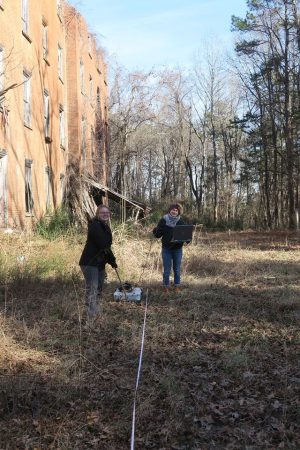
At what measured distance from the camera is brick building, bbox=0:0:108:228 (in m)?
15.3

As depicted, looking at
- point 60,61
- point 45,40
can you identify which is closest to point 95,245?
point 45,40

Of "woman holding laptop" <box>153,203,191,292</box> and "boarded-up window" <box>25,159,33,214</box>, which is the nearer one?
"woman holding laptop" <box>153,203,191,292</box>

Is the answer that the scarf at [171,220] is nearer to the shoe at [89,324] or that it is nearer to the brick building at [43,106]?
the shoe at [89,324]

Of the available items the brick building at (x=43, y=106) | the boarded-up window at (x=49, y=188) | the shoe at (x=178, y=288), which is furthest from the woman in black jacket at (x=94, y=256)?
the boarded-up window at (x=49, y=188)

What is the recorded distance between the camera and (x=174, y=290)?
10273 millimetres

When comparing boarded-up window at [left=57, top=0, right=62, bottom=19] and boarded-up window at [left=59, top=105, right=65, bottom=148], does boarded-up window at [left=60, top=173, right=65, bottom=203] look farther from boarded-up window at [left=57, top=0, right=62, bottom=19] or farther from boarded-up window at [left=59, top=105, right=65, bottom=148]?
boarded-up window at [left=57, top=0, right=62, bottom=19]

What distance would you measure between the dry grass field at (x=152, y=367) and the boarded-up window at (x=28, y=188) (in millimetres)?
6493

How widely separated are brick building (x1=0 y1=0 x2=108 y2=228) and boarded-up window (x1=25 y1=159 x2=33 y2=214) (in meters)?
0.04

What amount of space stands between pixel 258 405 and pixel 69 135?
2144 centimetres

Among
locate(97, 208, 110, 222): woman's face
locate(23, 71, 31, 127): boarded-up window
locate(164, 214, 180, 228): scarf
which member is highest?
locate(23, 71, 31, 127): boarded-up window

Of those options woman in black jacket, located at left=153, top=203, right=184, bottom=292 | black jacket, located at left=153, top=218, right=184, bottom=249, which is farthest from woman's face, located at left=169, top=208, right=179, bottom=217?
black jacket, located at left=153, top=218, right=184, bottom=249

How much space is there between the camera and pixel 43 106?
Result: 19.4 metres

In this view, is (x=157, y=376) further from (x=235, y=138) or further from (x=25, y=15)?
(x=235, y=138)

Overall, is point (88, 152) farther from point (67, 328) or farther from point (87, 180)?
point (67, 328)
